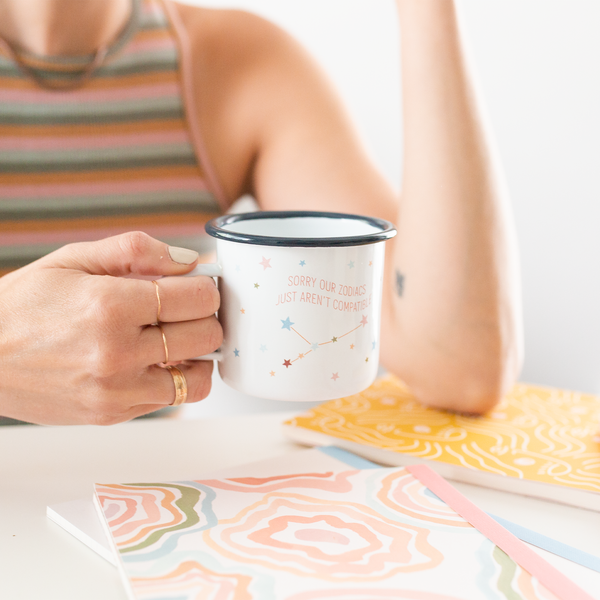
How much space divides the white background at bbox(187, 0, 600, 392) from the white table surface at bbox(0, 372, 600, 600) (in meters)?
0.78

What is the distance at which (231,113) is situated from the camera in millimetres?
992

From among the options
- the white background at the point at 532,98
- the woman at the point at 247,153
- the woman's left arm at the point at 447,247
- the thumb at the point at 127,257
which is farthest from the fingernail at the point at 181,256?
→ the white background at the point at 532,98

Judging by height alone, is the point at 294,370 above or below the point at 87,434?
above

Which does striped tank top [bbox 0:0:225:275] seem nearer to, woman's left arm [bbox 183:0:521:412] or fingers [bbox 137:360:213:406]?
woman's left arm [bbox 183:0:521:412]

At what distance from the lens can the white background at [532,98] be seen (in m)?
1.19

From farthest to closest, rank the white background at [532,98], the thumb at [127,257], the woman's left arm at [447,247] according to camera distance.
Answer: the white background at [532,98] < the woman's left arm at [447,247] < the thumb at [127,257]

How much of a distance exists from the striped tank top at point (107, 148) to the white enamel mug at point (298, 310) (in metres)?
0.52

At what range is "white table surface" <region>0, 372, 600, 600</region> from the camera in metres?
0.41

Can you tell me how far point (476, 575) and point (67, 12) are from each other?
918 millimetres

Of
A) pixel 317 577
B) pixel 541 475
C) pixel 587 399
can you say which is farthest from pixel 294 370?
pixel 587 399

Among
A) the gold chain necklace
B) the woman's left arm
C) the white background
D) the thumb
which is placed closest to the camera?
the thumb

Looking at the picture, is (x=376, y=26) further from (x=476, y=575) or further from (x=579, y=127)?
(x=476, y=575)

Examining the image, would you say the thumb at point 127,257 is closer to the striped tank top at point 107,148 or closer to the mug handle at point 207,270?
the mug handle at point 207,270

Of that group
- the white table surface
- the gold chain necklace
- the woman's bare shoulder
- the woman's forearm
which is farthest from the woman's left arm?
the gold chain necklace
